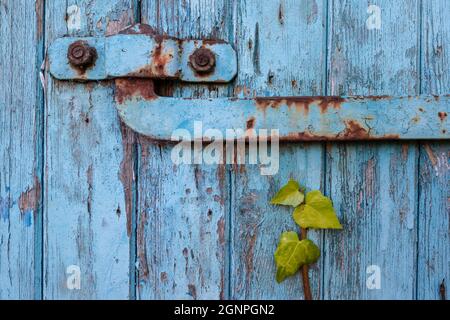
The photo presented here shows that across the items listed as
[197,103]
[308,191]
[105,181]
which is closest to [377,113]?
[308,191]

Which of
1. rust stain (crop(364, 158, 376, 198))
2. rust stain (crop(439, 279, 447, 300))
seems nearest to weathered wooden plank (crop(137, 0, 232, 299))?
rust stain (crop(364, 158, 376, 198))

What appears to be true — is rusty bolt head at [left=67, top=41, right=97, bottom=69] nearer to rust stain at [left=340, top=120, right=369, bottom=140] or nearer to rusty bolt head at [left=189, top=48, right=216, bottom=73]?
rusty bolt head at [left=189, top=48, right=216, bottom=73]

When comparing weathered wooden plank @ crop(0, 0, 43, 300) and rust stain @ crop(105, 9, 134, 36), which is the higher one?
rust stain @ crop(105, 9, 134, 36)

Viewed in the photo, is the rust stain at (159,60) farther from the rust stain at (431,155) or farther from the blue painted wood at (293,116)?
the rust stain at (431,155)

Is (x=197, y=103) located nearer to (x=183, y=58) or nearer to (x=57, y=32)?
(x=183, y=58)

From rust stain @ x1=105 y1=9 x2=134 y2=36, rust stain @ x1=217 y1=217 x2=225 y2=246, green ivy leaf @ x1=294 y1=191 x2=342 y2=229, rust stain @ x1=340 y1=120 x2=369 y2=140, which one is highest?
rust stain @ x1=105 y1=9 x2=134 y2=36

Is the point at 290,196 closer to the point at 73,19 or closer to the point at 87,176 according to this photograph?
the point at 87,176

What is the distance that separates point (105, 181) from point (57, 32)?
0.23 metres

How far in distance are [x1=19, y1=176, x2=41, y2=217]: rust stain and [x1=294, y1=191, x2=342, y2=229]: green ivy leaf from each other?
39cm

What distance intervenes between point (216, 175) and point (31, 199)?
0.28 m

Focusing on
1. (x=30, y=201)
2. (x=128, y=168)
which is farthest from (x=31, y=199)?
(x=128, y=168)

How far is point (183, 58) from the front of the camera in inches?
30.0

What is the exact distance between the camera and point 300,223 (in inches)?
30.2

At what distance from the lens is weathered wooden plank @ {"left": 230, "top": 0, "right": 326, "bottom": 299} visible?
78 cm
